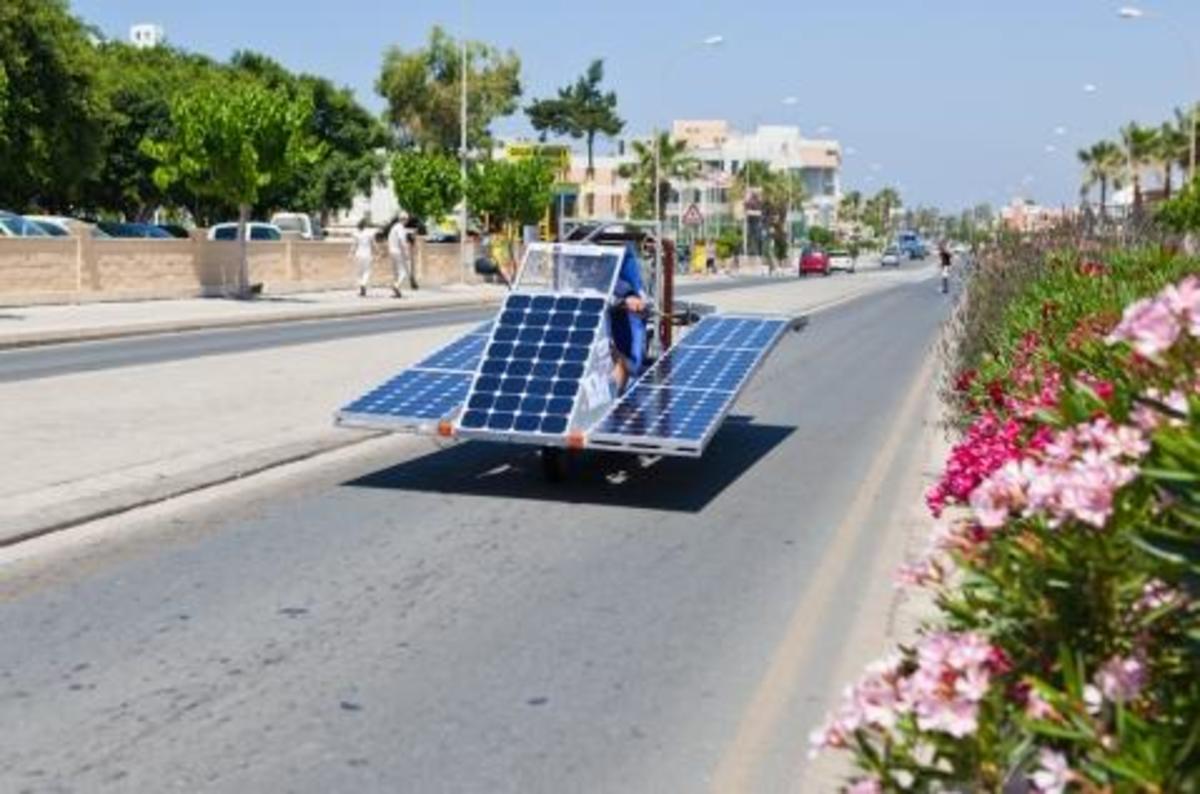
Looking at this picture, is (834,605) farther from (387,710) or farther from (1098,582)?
(1098,582)

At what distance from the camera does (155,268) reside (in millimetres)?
36000

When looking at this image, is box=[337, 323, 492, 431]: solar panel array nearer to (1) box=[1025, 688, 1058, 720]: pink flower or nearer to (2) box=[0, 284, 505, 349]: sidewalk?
(1) box=[1025, 688, 1058, 720]: pink flower

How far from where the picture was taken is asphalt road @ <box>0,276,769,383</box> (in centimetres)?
2025

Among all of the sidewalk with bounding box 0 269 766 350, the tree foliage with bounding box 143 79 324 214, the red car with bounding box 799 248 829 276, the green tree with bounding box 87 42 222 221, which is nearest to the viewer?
the sidewalk with bounding box 0 269 766 350

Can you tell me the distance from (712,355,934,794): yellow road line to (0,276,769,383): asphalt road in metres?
→ 11.3

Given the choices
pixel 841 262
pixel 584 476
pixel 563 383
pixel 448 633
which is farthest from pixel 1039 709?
pixel 841 262

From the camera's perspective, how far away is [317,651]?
6.69 m

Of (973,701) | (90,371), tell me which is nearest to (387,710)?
(973,701)

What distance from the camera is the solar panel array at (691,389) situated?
406 inches

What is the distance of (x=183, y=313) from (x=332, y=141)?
55.9 meters

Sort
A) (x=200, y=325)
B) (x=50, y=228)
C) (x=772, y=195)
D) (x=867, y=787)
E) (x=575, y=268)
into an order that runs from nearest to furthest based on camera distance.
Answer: (x=867, y=787), (x=575, y=268), (x=200, y=325), (x=50, y=228), (x=772, y=195)

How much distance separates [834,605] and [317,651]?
2660 mm

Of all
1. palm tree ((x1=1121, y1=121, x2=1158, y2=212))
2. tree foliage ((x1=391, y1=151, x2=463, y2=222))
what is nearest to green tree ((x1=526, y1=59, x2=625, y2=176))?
palm tree ((x1=1121, y1=121, x2=1158, y2=212))

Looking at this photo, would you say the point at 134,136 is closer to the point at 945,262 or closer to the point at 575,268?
the point at 945,262
